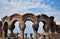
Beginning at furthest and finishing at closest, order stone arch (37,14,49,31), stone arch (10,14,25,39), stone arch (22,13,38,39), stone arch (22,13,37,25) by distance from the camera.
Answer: stone arch (37,14,49,31) → stone arch (22,13,37,25) → stone arch (22,13,38,39) → stone arch (10,14,25,39)

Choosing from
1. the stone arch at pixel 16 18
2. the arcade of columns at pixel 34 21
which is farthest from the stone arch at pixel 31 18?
the stone arch at pixel 16 18

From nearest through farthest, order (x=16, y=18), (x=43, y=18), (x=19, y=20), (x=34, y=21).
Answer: (x=34, y=21), (x=43, y=18), (x=19, y=20), (x=16, y=18)

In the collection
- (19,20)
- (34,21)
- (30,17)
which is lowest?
(34,21)

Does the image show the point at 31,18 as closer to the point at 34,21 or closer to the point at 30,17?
the point at 30,17

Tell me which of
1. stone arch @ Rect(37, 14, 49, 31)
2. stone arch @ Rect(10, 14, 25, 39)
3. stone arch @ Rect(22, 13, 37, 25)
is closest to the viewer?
stone arch @ Rect(10, 14, 25, 39)

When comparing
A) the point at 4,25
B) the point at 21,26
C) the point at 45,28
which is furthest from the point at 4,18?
the point at 45,28

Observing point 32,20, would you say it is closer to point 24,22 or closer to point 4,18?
point 24,22

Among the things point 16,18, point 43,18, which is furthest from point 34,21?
point 16,18

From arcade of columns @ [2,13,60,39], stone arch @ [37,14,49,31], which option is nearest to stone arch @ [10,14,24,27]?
arcade of columns @ [2,13,60,39]

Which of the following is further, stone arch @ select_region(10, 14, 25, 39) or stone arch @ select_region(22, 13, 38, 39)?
stone arch @ select_region(22, 13, 38, 39)

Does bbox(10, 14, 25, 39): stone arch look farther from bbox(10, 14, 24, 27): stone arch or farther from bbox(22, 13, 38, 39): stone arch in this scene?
bbox(22, 13, 38, 39): stone arch

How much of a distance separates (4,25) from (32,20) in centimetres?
503

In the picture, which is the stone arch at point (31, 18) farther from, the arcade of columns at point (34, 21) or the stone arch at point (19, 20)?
the stone arch at point (19, 20)

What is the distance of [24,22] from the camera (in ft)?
112
